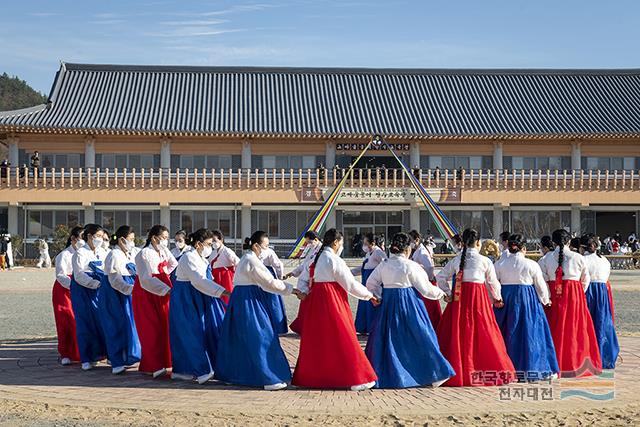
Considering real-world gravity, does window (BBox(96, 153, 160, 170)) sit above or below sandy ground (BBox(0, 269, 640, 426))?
above

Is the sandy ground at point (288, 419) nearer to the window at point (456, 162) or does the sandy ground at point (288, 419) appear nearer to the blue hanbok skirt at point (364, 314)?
the blue hanbok skirt at point (364, 314)

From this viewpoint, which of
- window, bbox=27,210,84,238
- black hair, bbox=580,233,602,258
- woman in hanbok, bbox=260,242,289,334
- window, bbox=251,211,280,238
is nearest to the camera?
black hair, bbox=580,233,602,258

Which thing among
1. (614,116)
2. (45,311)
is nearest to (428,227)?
(614,116)

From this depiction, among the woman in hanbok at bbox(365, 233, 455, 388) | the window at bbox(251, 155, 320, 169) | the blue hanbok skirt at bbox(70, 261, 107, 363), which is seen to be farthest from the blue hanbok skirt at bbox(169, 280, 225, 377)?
the window at bbox(251, 155, 320, 169)

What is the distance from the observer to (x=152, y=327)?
372 inches

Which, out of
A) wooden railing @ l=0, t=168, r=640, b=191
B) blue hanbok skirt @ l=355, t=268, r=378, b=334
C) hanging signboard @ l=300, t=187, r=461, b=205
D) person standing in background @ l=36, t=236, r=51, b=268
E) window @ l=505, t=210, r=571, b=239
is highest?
wooden railing @ l=0, t=168, r=640, b=191

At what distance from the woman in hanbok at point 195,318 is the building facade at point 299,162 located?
25.8 m

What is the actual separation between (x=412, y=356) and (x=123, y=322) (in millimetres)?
3430

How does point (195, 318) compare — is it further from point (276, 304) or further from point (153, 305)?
point (276, 304)

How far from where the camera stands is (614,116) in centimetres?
3806

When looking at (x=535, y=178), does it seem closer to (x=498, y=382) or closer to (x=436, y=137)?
(x=436, y=137)

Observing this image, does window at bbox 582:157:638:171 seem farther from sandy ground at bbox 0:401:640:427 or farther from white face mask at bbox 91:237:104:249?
sandy ground at bbox 0:401:640:427

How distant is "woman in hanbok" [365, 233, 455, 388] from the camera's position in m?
8.57

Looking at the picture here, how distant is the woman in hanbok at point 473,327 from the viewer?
345 inches
